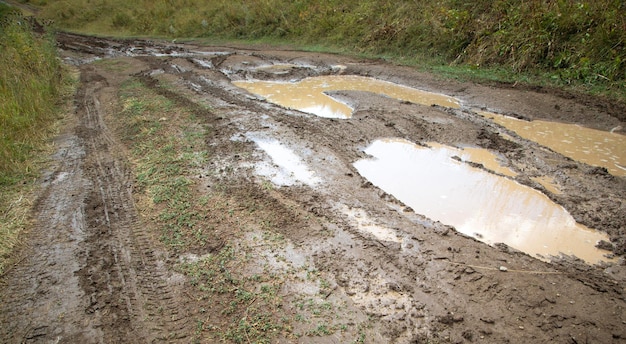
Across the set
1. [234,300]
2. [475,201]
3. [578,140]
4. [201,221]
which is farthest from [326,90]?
[234,300]

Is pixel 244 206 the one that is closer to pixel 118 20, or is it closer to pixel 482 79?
pixel 482 79

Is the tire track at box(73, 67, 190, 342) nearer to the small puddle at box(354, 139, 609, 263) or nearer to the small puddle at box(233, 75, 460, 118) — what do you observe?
the small puddle at box(354, 139, 609, 263)

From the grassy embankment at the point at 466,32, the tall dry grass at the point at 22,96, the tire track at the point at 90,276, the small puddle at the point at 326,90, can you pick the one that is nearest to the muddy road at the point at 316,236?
the tire track at the point at 90,276

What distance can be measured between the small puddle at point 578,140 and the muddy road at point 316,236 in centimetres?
8

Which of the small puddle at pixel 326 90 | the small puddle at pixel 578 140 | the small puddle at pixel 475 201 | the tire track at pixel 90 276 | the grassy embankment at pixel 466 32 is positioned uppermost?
the grassy embankment at pixel 466 32

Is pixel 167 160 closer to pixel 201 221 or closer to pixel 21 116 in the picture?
pixel 201 221

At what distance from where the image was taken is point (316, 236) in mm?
4047

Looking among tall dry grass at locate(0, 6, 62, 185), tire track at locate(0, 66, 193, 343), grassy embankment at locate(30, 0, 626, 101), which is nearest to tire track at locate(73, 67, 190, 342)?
tire track at locate(0, 66, 193, 343)

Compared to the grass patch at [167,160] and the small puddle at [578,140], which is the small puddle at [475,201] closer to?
the small puddle at [578,140]

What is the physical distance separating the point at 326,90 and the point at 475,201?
18.9ft

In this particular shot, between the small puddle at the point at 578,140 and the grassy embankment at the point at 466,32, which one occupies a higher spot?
the grassy embankment at the point at 466,32

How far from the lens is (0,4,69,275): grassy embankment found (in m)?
4.48

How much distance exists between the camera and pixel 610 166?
5699 mm

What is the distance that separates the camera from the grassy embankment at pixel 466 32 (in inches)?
350
